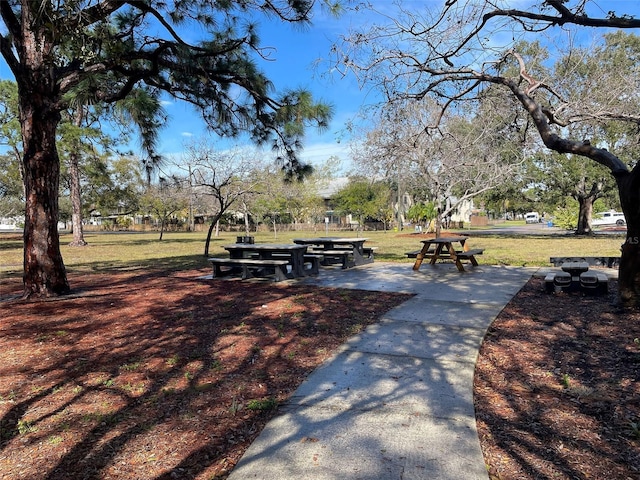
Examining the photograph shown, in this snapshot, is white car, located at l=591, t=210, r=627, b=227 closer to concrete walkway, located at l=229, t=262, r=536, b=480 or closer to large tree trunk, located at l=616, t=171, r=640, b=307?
large tree trunk, located at l=616, t=171, r=640, b=307

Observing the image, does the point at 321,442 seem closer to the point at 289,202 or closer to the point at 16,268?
the point at 16,268

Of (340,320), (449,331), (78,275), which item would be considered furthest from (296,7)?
(78,275)

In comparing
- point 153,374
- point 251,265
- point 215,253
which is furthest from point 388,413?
point 215,253

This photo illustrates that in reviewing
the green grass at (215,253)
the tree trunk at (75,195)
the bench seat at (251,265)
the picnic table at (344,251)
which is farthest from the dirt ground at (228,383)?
the tree trunk at (75,195)

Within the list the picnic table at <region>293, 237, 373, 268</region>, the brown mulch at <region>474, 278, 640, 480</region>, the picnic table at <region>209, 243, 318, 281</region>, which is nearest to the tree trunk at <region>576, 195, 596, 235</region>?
the picnic table at <region>293, 237, 373, 268</region>

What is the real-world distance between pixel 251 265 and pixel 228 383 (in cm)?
584

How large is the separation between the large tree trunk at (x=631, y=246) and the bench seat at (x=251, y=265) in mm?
5525

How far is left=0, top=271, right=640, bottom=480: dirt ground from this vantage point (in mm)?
2471

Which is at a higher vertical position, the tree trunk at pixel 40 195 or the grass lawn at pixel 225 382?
the tree trunk at pixel 40 195

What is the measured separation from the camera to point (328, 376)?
3.64m

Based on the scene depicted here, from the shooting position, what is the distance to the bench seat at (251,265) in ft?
29.1

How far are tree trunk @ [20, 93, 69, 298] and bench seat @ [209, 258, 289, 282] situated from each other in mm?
2936

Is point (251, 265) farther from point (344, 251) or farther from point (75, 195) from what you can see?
point (75, 195)

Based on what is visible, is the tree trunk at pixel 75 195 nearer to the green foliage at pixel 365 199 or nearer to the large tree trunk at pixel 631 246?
the large tree trunk at pixel 631 246
